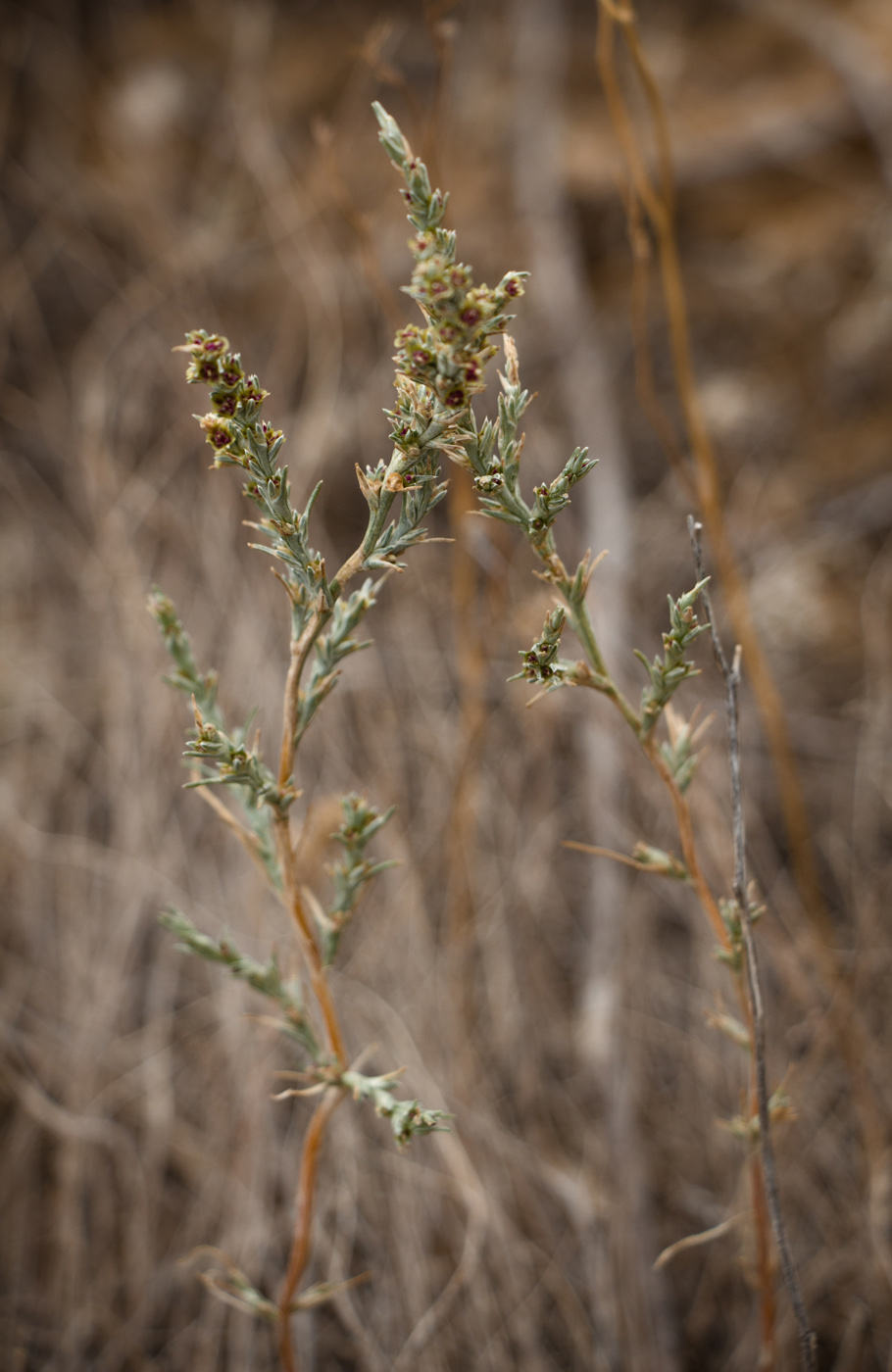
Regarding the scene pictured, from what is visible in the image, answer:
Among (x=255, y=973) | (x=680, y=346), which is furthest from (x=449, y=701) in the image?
(x=255, y=973)

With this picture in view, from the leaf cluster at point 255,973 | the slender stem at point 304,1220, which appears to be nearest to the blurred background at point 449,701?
the slender stem at point 304,1220

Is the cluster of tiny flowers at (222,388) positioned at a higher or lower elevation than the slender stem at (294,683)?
higher

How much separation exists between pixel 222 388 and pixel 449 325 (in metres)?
0.18

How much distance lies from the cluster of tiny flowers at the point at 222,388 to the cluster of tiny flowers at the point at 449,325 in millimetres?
122

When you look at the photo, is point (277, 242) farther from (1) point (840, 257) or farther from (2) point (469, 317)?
(2) point (469, 317)

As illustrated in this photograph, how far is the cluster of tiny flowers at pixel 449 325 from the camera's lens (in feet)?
1.80

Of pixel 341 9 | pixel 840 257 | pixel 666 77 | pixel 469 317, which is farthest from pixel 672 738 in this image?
pixel 341 9

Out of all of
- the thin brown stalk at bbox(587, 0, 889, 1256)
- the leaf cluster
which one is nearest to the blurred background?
the thin brown stalk at bbox(587, 0, 889, 1256)

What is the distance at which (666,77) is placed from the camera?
2.41 meters

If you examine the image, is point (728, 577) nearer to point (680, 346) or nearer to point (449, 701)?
point (680, 346)

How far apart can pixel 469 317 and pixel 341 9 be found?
9.00ft

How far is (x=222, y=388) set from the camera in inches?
22.6

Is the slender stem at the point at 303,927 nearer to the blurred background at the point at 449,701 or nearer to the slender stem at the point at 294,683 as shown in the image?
the slender stem at the point at 294,683

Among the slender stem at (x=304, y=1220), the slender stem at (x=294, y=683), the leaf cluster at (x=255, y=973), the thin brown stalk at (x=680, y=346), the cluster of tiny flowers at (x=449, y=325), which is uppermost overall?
the thin brown stalk at (x=680, y=346)
